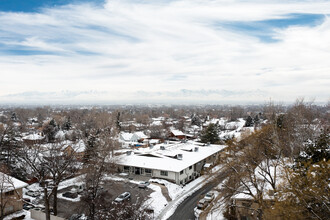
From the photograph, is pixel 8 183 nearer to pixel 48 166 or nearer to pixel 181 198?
pixel 48 166

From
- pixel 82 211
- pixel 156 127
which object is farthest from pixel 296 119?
pixel 156 127

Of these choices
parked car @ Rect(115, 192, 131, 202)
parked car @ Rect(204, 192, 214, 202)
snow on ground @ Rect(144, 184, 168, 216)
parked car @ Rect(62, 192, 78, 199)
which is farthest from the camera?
parked car @ Rect(62, 192, 78, 199)

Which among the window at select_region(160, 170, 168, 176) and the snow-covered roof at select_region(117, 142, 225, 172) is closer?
the window at select_region(160, 170, 168, 176)

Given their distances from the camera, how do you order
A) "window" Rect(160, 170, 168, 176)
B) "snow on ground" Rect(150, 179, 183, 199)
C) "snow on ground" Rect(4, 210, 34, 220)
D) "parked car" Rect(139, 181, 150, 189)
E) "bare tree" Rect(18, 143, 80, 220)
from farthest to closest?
"window" Rect(160, 170, 168, 176), "parked car" Rect(139, 181, 150, 189), "snow on ground" Rect(150, 179, 183, 199), "snow on ground" Rect(4, 210, 34, 220), "bare tree" Rect(18, 143, 80, 220)

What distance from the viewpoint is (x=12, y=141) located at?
34.8m

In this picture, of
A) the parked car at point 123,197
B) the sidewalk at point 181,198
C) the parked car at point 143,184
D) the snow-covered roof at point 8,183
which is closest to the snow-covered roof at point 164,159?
the sidewalk at point 181,198

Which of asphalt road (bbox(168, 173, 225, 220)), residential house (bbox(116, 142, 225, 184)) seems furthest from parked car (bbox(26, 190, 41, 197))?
asphalt road (bbox(168, 173, 225, 220))

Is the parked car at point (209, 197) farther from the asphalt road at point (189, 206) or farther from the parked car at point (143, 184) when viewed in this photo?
the parked car at point (143, 184)

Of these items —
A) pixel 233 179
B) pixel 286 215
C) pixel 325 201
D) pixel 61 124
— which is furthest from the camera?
pixel 61 124

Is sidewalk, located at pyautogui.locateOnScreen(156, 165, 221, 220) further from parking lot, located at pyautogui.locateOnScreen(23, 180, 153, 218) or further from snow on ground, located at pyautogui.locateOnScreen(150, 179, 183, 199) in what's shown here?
parking lot, located at pyautogui.locateOnScreen(23, 180, 153, 218)

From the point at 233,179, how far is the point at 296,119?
45.8 feet

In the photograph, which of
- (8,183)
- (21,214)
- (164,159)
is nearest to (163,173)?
(164,159)

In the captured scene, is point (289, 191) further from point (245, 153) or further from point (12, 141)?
point (12, 141)

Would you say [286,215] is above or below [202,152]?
above
